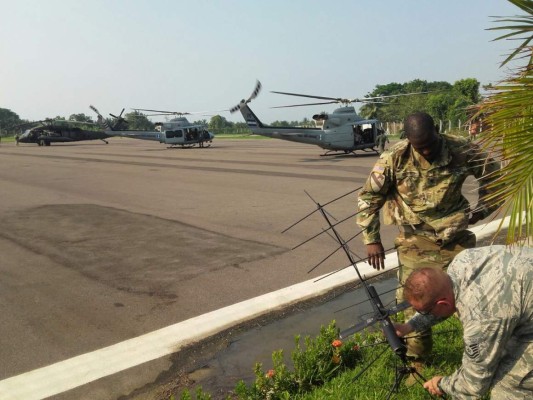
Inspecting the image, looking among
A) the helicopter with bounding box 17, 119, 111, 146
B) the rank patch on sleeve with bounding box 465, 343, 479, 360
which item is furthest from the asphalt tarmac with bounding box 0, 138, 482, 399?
the helicopter with bounding box 17, 119, 111, 146

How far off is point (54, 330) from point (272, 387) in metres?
2.68

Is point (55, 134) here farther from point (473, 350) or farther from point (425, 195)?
point (473, 350)

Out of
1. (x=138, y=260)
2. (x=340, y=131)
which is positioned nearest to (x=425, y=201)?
(x=138, y=260)

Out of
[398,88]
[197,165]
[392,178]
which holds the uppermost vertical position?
[398,88]

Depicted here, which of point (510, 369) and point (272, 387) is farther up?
point (510, 369)

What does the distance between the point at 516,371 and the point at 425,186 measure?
163cm

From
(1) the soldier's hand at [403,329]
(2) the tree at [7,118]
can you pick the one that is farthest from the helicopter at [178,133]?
(2) the tree at [7,118]

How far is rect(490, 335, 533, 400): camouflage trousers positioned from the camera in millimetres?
2297

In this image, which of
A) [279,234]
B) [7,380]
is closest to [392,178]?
[7,380]

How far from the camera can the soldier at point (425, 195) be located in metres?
3.54

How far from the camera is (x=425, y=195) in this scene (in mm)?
3648

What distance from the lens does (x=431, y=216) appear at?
3.65 meters

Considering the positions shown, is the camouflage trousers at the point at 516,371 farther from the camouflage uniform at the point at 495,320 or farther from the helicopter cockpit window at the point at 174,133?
the helicopter cockpit window at the point at 174,133

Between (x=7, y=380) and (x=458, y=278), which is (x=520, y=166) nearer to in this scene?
(x=458, y=278)
